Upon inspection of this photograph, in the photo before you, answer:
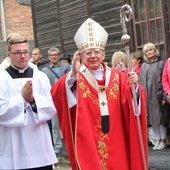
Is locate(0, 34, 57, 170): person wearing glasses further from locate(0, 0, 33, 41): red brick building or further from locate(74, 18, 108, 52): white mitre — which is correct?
locate(0, 0, 33, 41): red brick building

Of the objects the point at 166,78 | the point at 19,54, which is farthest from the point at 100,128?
the point at 166,78

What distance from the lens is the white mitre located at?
5043 millimetres

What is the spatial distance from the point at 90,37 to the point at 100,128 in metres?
0.91

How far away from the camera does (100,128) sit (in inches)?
195

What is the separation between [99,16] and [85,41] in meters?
6.55

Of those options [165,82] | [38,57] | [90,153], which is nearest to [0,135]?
[90,153]

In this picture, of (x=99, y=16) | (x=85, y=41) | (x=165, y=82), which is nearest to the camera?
(x=85, y=41)

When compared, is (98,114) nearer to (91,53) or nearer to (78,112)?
(78,112)

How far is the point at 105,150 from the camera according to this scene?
4.98m

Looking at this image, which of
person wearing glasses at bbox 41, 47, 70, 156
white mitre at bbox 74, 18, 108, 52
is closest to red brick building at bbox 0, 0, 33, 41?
person wearing glasses at bbox 41, 47, 70, 156

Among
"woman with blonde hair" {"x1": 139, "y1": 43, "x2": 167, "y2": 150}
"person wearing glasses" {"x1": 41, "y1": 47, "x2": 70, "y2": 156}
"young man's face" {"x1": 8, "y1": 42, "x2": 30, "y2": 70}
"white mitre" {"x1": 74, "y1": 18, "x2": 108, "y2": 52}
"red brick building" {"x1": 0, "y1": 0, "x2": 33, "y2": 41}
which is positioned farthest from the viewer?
"red brick building" {"x1": 0, "y1": 0, "x2": 33, "y2": 41}

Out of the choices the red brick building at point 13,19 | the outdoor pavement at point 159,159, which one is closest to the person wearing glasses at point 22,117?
the outdoor pavement at point 159,159

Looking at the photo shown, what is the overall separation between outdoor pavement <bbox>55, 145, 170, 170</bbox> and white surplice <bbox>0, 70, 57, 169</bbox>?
3.25 meters

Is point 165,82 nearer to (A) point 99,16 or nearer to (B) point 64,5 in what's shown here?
(A) point 99,16
